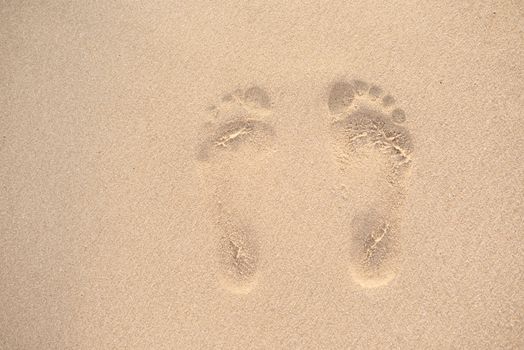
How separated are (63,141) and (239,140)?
880 mm

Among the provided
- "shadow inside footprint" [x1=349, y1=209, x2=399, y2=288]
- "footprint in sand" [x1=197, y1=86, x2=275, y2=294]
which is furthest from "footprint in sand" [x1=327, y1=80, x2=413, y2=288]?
"footprint in sand" [x1=197, y1=86, x2=275, y2=294]

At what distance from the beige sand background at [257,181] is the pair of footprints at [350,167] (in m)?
0.04

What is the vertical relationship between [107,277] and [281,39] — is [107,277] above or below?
below

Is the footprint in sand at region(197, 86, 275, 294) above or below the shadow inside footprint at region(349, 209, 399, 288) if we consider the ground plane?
above

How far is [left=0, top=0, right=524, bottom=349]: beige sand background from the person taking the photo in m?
1.67

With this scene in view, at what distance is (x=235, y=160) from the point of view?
1.71m

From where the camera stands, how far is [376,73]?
5.62ft

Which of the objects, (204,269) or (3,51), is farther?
(3,51)

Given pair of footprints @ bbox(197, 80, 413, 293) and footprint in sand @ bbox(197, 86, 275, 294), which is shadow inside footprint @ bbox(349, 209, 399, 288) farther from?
footprint in sand @ bbox(197, 86, 275, 294)

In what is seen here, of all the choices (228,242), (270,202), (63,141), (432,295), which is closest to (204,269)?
(228,242)

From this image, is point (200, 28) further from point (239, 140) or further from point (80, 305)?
point (80, 305)

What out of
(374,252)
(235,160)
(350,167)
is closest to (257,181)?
(235,160)

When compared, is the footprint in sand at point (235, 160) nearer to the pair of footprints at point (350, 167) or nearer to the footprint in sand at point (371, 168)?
the pair of footprints at point (350, 167)

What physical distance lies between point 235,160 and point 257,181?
5.7 inches
